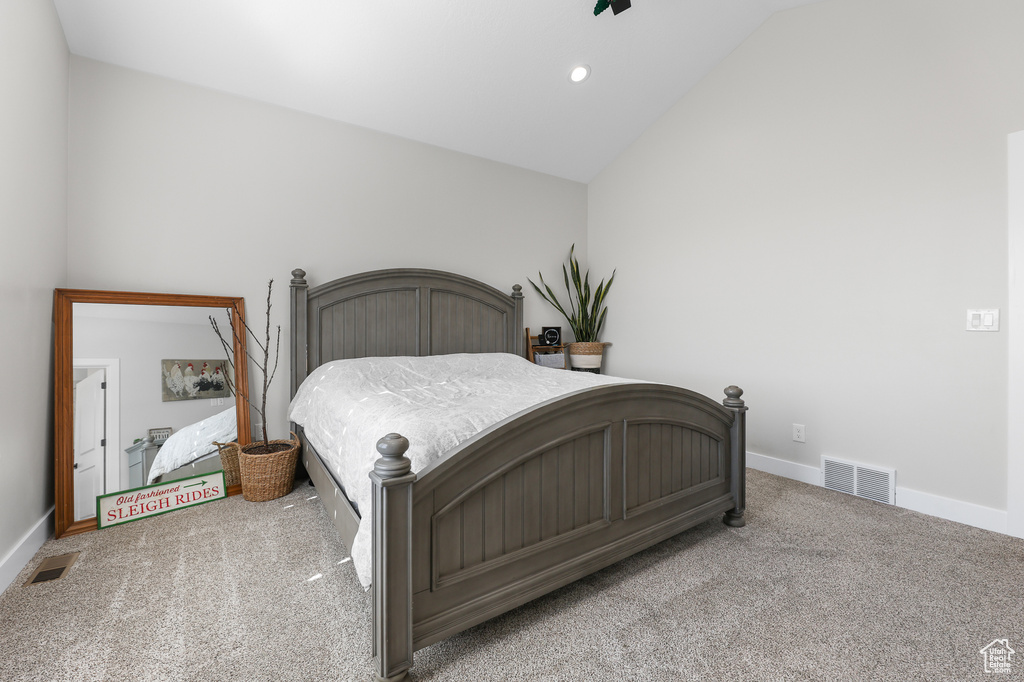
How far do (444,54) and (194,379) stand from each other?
2.44 metres

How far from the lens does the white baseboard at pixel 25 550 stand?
1681 millimetres

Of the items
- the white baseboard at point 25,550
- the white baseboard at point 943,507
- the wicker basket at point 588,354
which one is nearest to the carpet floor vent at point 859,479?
the white baseboard at point 943,507

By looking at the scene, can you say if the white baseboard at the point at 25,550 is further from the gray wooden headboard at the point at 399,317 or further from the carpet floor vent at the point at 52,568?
the gray wooden headboard at the point at 399,317

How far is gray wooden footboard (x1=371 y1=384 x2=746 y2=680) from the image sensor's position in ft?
3.97

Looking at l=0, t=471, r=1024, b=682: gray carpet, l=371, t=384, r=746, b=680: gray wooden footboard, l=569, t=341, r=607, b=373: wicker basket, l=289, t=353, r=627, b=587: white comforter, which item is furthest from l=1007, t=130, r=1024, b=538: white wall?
l=569, t=341, r=607, b=373: wicker basket

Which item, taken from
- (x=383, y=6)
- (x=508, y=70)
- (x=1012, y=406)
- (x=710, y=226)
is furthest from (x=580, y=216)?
(x=1012, y=406)

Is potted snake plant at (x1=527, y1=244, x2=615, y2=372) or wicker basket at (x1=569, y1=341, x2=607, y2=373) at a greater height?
potted snake plant at (x1=527, y1=244, x2=615, y2=372)

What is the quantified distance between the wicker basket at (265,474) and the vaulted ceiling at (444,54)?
223cm

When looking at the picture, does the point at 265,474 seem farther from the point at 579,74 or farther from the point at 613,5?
the point at 613,5

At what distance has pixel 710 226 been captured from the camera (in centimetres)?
339

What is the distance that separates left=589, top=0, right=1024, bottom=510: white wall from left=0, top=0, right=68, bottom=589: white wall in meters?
3.75

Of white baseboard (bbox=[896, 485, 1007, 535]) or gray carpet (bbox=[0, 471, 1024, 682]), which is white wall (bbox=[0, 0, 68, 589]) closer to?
gray carpet (bbox=[0, 471, 1024, 682])

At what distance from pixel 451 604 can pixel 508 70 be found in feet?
10.0
